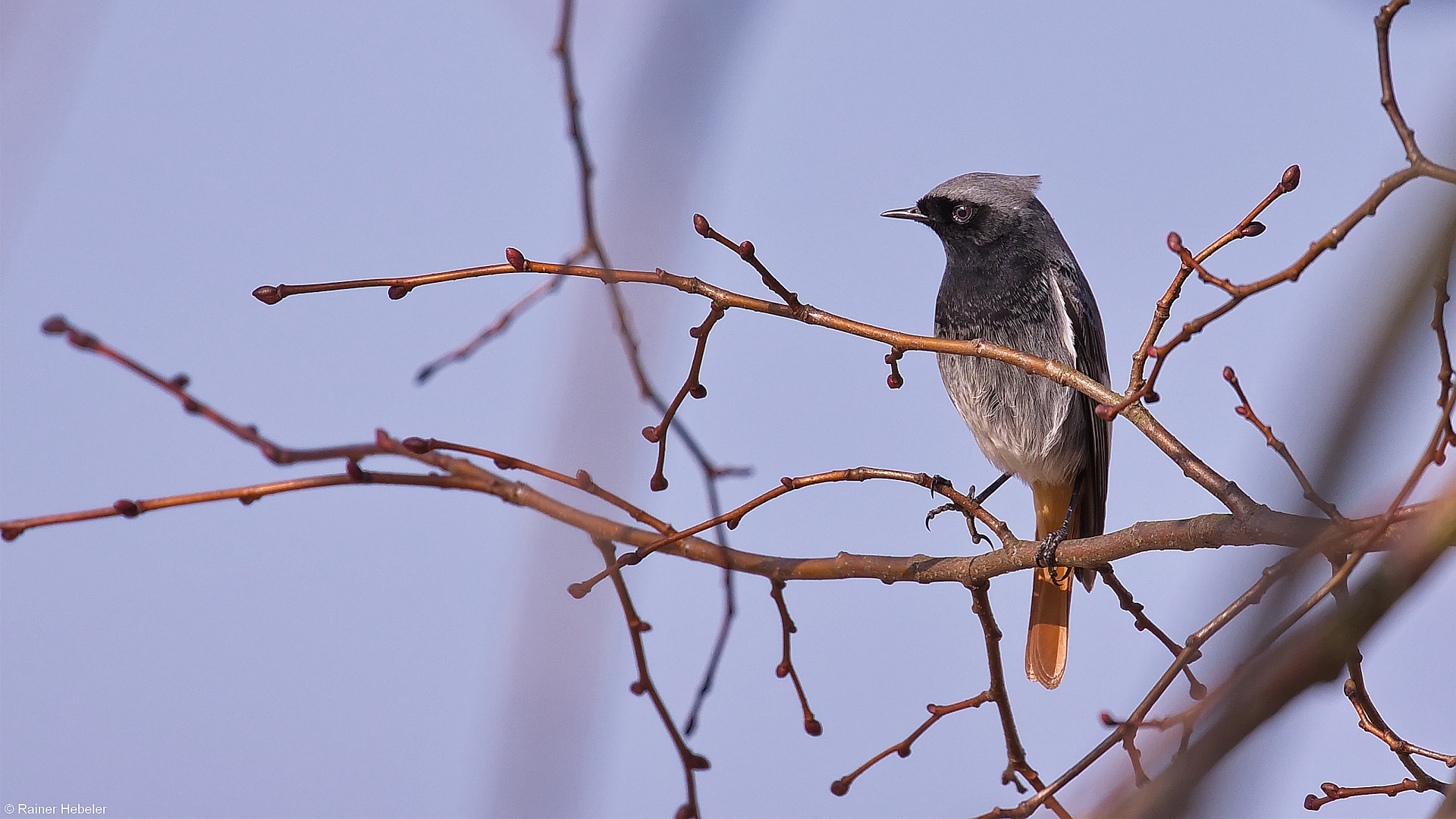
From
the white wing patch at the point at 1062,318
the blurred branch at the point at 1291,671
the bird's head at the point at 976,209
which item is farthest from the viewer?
the bird's head at the point at 976,209

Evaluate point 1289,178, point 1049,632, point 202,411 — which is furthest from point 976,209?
point 202,411

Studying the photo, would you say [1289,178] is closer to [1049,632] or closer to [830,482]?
[830,482]

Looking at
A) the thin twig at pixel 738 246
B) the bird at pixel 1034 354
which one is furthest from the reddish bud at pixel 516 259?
the bird at pixel 1034 354

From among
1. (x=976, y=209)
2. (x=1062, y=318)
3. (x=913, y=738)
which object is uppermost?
(x=976, y=209)

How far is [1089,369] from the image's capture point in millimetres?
5730

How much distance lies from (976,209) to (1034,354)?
3.68 ft

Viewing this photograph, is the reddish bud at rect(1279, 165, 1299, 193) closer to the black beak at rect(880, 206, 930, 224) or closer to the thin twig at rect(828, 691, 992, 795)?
the thin twig at rect(828, 691, 992, 795)

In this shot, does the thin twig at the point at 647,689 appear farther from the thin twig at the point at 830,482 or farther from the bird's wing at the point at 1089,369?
the bird's wing at the point at 1089,369

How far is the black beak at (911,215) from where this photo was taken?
634cm

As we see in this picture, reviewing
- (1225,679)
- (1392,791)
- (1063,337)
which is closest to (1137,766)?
(1225,679)

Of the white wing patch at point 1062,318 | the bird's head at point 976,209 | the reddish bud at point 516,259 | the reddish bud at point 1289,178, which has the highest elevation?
the bird's head at point 976,209

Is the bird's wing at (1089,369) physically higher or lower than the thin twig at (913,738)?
higher

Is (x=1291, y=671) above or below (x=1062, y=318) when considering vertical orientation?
→ below

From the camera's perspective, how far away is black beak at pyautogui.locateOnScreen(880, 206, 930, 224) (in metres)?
6.34
